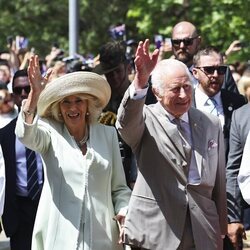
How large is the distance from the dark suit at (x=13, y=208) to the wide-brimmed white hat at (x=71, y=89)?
1086 millimetres

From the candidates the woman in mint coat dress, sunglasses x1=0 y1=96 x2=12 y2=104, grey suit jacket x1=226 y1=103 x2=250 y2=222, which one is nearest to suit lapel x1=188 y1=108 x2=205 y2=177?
the woman in mint coat dress

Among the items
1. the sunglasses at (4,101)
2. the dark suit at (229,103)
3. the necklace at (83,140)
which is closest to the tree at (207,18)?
the sunglasses at (4,101)

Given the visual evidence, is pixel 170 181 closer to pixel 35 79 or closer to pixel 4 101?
pixel 35 79

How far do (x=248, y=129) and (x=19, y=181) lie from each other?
180 cm

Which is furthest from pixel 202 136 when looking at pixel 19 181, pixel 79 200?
pixel 19 181

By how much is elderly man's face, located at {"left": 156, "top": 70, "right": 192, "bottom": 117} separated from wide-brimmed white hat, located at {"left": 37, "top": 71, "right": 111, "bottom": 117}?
2.02ft

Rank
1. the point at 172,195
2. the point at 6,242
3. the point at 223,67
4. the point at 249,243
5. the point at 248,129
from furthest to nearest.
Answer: the point at 6,242 < the point at 249,243 < the point at 223,67 < the point at 248,129 < the point at 172,195

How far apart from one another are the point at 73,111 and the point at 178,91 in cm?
78

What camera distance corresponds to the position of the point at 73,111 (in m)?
6.57

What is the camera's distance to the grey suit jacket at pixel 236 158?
714 centimetres

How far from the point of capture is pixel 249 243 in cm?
980

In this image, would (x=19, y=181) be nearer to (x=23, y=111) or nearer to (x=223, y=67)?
(x=23, y=111)

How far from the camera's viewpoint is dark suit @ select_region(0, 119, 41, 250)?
7.53 m

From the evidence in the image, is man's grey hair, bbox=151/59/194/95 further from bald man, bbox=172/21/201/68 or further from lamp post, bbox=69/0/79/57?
lamp post, bbox=69/0/79/57
